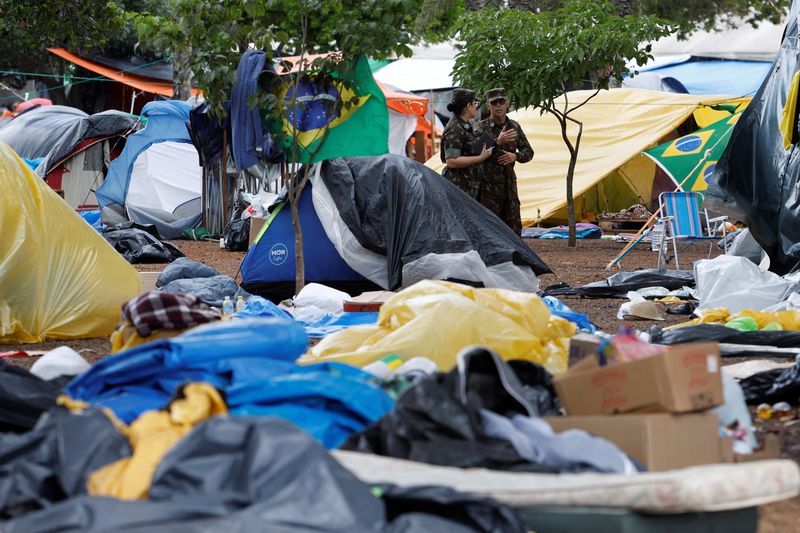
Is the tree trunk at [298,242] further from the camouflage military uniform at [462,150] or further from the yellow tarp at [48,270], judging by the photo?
the camouflage military uniform at [462,150]

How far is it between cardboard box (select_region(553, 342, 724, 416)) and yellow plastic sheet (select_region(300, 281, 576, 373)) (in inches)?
43.5

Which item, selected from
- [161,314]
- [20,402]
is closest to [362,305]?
[161,314]

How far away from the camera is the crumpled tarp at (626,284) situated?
9203 millimetres

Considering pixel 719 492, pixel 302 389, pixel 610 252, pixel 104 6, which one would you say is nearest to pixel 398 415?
pixel 302 389

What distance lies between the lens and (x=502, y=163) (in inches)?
403

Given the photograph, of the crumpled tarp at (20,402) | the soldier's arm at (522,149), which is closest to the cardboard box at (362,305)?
the soldier's arm at (522,149)

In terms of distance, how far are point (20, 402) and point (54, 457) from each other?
67 cm

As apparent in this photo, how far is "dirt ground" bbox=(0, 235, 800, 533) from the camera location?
137 inches

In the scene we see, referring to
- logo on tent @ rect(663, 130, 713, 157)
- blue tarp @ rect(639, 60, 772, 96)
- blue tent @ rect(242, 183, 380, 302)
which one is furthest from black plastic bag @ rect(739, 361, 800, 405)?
blue tarp @ rect(639, 60, 772, 96)

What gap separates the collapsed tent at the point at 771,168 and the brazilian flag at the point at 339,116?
3174 millimetres

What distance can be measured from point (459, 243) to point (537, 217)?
800 centimetres

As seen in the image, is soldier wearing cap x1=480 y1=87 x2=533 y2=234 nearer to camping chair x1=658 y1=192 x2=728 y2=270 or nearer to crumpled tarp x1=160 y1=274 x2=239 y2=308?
camping chair x1=658 y1=192 x2=728 y2=270

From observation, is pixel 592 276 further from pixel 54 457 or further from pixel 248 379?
pixel 54 457

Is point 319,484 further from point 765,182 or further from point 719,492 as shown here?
point 765,182
